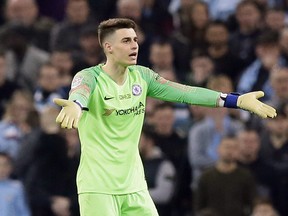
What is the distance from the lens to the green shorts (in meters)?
8.93

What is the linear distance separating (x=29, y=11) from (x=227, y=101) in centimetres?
632

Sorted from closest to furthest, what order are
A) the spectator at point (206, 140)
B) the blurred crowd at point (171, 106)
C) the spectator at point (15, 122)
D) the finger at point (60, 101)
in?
the finger at point (60, 101) < the blurred crowd at point (171, 106) < the spectator at point (206, 140) < the spectator at point (15, 122)

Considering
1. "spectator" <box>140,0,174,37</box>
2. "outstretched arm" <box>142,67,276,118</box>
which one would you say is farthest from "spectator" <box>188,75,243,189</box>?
"outstretched arm" <box>142,67,276,118</box>

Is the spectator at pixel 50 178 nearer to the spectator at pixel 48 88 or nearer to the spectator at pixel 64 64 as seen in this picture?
the spectator at pixel 48 88

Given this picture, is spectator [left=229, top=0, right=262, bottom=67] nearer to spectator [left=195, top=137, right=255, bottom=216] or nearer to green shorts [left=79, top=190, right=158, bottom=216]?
spectator [left=195, top=137, right=255, bottom=216]

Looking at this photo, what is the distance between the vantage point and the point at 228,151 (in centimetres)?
1286

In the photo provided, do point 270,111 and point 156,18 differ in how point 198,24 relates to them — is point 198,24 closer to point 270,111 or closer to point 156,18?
point 156,18

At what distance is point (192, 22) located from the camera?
15.1 meters

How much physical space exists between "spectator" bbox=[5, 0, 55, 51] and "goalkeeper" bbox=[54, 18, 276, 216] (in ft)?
19.5

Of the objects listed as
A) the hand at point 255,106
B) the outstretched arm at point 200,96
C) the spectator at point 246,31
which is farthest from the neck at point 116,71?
the spectator at point 246,31

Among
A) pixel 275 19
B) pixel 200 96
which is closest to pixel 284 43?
pixel 275 19

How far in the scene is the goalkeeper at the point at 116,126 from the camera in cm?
898

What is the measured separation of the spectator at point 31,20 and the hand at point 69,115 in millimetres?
6880

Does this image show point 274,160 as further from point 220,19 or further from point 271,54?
point 220,19
